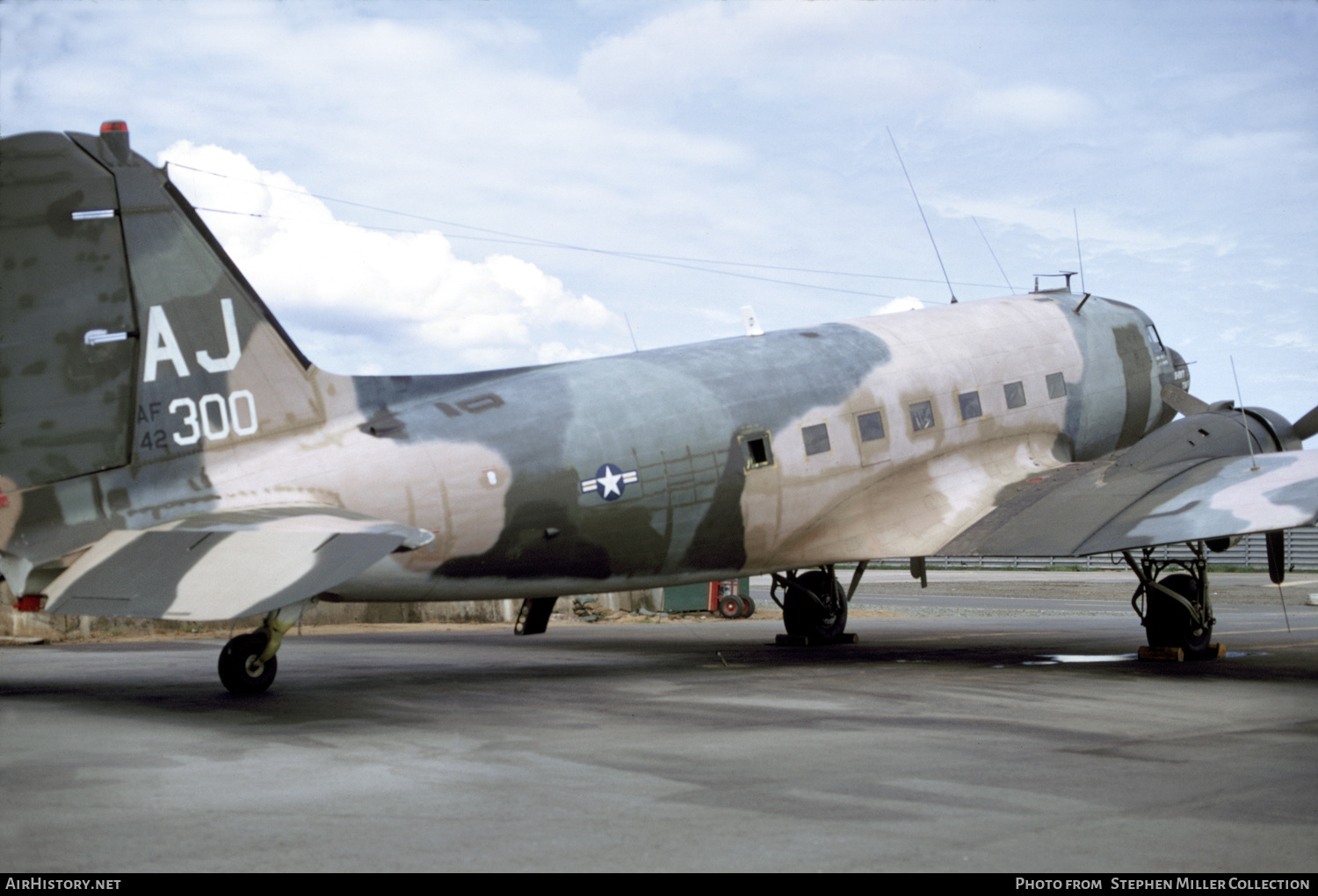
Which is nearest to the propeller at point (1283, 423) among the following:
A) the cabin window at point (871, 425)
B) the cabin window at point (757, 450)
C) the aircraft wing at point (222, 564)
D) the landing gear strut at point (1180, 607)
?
the landing gear strut at point (1180, 607)

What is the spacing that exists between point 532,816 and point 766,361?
11346mm

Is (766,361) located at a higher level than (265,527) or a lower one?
higher

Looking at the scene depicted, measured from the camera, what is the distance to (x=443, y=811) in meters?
7.25

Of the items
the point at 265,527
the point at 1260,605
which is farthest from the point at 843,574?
the point at 265,527

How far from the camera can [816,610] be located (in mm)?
21375

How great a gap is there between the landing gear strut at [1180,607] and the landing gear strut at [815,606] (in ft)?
17.6

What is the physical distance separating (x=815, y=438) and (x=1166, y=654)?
6.21 m

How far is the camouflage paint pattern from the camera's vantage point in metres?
12.1

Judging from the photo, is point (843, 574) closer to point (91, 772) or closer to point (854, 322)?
point (854, 322)

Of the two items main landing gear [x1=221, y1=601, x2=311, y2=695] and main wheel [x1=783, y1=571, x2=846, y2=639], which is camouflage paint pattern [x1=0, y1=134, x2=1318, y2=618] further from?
main wheel [x1=783, y1=571, x2=846, y2=639]

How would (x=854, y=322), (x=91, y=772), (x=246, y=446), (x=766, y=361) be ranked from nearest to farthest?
(x=91, y=772) → (x=246, y=446) → (x=766, y=361) → (x=854, y=322)

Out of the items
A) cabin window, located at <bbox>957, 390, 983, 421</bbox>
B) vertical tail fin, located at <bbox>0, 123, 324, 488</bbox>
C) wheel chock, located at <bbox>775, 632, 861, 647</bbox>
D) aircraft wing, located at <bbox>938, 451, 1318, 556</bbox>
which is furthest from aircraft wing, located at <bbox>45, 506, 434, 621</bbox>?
wheel chock, located at <bbox>775, 632, 861, 647</bbox>

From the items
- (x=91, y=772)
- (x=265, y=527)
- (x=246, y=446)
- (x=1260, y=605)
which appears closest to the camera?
(x=91, y=772)

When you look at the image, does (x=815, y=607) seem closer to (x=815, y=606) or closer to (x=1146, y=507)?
(x=815, y=606)
